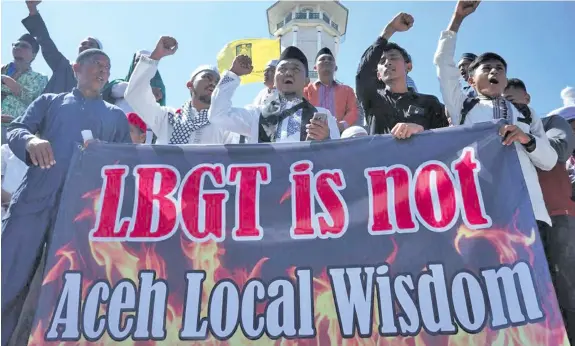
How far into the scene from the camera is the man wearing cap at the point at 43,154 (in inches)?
111

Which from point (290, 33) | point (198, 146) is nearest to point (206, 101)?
point (198, 146)

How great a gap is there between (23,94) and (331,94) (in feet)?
10.1

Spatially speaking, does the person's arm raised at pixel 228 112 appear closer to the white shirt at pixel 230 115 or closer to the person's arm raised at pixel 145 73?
the white shirt at pixel 230 115

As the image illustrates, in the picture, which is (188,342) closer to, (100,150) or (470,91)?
(100,150)

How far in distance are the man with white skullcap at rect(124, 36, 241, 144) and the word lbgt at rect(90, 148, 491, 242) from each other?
85 cm

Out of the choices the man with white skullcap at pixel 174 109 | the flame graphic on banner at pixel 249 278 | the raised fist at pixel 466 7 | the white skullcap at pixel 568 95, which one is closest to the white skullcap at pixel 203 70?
the man with white skullcap at pixel 174 109

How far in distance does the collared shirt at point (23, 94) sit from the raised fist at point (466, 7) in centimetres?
406

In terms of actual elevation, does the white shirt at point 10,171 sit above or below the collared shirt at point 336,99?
below

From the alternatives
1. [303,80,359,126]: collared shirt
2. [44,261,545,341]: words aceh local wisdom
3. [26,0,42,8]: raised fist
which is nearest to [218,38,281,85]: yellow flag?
[303,80,359,126]: collared shirt

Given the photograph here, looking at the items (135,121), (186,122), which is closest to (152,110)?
(186,122)

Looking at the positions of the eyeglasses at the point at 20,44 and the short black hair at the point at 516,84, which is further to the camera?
the eyeglasses at the point at 20,44

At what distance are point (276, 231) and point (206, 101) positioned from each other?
5.45 feet

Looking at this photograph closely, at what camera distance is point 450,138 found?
9.17 ft

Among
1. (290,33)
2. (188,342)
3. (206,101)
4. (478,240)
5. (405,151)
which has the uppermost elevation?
(290,33)
